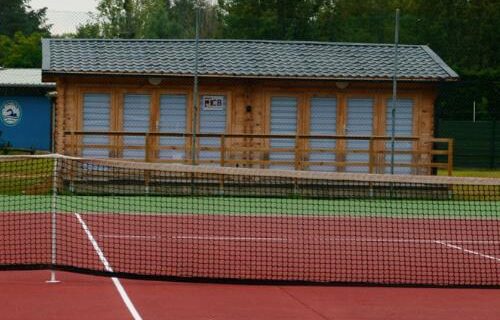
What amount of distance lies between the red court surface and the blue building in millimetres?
24927

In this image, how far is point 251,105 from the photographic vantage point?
23.1 meters

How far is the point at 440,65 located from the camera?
2398 centimetres

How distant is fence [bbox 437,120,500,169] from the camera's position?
116ft

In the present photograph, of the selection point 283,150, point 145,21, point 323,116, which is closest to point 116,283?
point 283,150

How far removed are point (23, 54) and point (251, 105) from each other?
31207mm

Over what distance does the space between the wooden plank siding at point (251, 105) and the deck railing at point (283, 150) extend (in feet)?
0.08

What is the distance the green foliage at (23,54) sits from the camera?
51281mm

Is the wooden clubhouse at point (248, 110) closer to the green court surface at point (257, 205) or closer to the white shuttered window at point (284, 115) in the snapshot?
the white shuttered window at point (284, 115)

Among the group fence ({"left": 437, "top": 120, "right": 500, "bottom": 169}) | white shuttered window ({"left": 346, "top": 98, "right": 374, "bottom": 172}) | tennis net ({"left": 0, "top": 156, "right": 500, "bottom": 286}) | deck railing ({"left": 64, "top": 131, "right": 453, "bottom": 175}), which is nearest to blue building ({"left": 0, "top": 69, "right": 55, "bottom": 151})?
fence ({"left": 437, "top": 120, "right": 500, "bottom": 169})

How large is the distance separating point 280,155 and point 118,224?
23.6ft

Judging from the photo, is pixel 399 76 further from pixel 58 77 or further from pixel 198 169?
pixel 198 169

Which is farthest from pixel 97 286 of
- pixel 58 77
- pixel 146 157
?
pixel 58 77

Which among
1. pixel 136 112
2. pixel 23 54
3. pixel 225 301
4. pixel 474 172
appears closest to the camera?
pixel 225 301

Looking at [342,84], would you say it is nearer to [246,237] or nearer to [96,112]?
[96,112]
